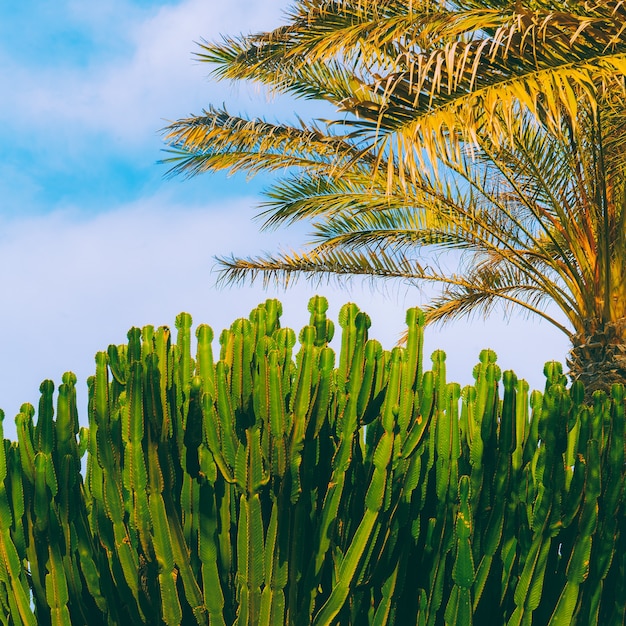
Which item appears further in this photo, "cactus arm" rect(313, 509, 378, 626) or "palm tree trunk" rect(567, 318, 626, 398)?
"palm tree trunk" rect(567, 318, 626, 398)

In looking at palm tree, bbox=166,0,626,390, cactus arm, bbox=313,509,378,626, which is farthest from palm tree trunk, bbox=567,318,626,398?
cactus arm, bbox=313,509,378,626

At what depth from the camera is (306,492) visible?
203 inches

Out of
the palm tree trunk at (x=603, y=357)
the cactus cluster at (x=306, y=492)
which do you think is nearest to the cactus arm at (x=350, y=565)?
the cactus cluster at (x=306, y=492)

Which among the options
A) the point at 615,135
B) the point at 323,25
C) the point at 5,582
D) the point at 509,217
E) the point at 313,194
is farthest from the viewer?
the point at 313,194

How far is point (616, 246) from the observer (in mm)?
9211

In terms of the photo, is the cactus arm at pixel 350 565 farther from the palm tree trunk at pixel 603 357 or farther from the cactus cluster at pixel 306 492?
the palm tree trunk at pixel 603 357

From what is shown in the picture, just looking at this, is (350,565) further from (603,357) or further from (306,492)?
(603,357)

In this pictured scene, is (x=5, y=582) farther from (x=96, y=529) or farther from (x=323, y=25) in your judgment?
(x=323, y=25)

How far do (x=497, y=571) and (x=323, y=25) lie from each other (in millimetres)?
4973

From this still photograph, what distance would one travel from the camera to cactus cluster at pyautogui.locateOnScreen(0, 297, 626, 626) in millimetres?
4988

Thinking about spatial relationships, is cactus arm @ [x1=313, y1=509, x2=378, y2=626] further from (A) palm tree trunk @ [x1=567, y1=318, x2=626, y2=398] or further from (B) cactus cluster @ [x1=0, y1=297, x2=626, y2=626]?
(A) palm tree trunk @ [x1=567, y1=318, x2=626, y2=398]

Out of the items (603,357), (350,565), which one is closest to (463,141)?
(603,357)

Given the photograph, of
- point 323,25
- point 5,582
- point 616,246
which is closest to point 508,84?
point 323,25

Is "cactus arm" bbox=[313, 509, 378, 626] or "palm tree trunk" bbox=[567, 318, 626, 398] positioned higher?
"palm tree trunk" bbox=[567, 318, 626, 398]
